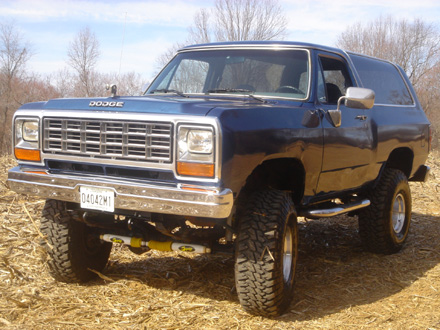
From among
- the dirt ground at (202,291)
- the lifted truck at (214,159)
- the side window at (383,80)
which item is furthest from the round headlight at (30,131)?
the side window at (383,80)

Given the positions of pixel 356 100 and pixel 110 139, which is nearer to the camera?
pixel 110 139

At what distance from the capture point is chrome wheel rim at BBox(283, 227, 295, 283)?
3977mm

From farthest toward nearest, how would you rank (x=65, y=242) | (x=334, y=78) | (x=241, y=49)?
1. (x=334, y=78)
2. (x=241, y=49)
3. (x=65, y=242)

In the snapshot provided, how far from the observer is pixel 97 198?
11.5ft

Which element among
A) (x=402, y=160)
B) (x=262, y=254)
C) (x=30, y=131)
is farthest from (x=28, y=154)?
(x=402, y=160)

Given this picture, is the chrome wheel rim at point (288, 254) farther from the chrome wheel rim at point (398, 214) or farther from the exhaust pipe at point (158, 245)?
the chrome wheel rim at point (398, 214)

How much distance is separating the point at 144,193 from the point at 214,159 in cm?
52

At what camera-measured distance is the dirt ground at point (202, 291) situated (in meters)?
3.69

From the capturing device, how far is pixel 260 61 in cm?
469

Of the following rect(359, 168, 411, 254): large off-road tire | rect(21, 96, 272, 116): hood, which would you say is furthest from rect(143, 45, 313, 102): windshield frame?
rect(359, 168, 411, 254): large off-road tire

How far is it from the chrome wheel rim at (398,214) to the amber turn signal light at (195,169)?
11.6ft

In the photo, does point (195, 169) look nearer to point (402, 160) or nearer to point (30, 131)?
point (30, 131)

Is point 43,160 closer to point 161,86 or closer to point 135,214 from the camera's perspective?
point 135,214

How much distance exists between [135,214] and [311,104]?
5.99 feet
